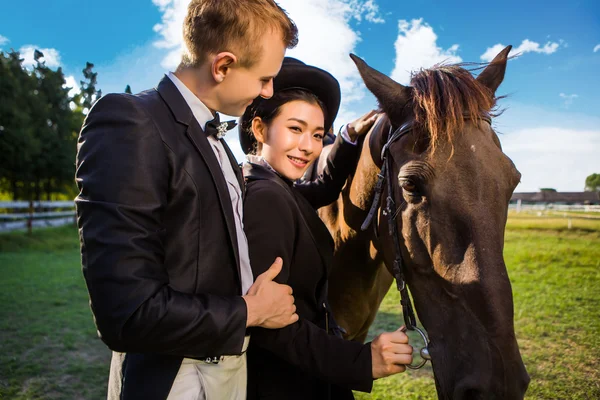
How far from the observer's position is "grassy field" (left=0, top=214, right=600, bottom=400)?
418 cm

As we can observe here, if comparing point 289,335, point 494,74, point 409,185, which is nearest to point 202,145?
point 289,335

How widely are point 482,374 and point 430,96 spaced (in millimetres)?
1156

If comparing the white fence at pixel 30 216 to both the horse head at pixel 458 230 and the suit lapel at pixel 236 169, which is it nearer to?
the suit lapel at pixel 236 169

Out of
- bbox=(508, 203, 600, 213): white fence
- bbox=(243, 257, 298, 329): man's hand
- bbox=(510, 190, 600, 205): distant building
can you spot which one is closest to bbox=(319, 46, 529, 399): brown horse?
bbox=(243, 257, 298, 329): man's hand

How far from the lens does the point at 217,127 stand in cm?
147

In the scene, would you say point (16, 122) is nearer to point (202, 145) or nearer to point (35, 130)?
point (35, 130)

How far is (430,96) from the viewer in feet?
5.80

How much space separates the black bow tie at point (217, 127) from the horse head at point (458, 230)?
30.2 inches

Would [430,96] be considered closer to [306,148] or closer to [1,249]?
[306,148]

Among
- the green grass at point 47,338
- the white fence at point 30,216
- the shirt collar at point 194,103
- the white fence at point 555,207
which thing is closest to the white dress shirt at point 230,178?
the shirt collar at point 194,103

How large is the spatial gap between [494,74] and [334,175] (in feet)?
3.61

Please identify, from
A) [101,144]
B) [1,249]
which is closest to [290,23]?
[101,144]

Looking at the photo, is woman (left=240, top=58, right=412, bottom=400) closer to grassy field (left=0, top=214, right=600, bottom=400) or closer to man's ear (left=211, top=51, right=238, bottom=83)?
man's ear (left=211, top=51, right=238, bottom=83)

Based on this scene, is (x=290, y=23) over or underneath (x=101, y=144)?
over
